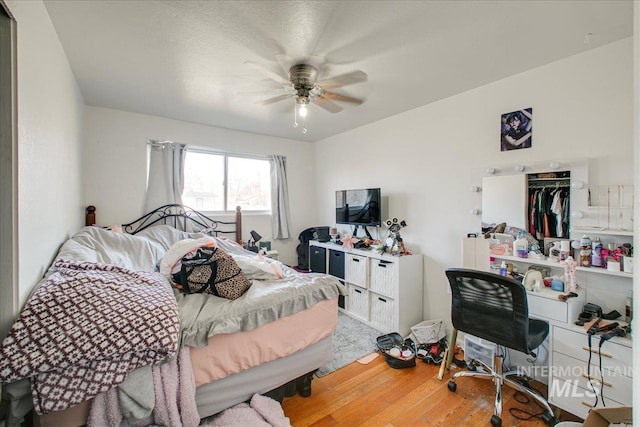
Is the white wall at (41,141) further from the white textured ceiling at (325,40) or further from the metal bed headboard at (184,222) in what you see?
the metal bed headboard at (184,222)

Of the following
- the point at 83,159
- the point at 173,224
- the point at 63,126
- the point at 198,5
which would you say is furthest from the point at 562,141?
the point at 83,159

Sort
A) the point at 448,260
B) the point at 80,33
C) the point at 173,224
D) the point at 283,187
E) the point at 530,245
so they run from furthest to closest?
the point at 283,187, the point at 173,224, the point at 448,260, the point at 530,245, the point at 80,33

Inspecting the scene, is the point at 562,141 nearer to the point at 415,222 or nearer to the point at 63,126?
the point at 415,222

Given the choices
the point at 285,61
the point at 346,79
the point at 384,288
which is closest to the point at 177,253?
the point at 285,61

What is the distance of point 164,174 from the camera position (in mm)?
3277

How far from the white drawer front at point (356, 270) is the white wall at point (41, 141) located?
2.64 m

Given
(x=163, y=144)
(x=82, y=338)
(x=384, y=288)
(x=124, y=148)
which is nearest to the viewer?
(x=82, y=338)

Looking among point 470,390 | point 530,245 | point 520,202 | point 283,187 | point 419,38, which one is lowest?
point 470,390

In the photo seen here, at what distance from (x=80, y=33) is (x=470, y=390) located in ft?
11.7

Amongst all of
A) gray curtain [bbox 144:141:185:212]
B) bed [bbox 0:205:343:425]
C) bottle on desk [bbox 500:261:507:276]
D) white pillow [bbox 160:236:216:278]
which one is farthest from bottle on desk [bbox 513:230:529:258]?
gray curtain [bbox 144:141:185:212]

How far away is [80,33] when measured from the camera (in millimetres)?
1678

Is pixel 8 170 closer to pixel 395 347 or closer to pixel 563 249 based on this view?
pixel 395 347

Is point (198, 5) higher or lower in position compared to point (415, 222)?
higher

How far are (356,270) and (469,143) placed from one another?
1804mm
